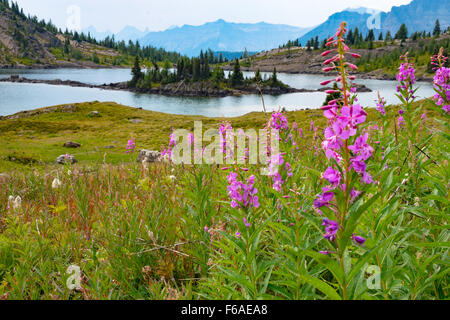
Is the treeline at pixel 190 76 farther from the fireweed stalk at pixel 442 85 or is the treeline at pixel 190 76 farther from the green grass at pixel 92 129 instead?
the fireweed stalk at pixel 442 85

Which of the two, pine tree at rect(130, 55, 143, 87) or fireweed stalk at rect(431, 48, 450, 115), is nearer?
fireweed stalk at rect(431, 48, 450, 115)

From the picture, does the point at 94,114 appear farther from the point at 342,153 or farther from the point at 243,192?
the point at 342,153

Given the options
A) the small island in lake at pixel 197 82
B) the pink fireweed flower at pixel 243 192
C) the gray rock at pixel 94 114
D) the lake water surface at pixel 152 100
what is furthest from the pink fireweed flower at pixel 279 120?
the small island in lake at pixel 197 82

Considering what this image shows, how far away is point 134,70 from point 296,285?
14812 centimetres

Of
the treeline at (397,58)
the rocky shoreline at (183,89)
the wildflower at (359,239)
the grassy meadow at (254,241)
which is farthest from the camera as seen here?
the treeline at (397,58)

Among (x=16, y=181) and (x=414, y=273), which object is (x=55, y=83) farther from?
(x=414, y=273)

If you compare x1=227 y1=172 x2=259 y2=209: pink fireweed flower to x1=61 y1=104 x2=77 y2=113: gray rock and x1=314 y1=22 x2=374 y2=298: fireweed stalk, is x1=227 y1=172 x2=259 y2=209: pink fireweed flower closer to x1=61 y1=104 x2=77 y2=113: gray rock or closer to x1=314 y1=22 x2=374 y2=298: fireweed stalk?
x1=314 y1=22 x2=374 y2=298: fireweed stalk

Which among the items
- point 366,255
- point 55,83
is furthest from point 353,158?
point 55,83

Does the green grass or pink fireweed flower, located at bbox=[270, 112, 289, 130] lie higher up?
pink fireweed flower, located at bbox=[270, 112, 289, 130]

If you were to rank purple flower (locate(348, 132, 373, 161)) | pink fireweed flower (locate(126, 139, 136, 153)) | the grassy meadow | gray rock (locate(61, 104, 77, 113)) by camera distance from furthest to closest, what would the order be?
gray rock (locate(61, 104, 77, 113)) → pink fireweed flower (locate(126, 139, 136, 153)) → the grassy meadow → purple flower (locate(348, 132, 373, 161))

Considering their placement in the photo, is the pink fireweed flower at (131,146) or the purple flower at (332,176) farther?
the pink fireweed flower at (131,146)

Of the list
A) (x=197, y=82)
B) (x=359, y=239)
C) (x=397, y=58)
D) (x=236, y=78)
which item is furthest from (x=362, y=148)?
(x=397, y=58)

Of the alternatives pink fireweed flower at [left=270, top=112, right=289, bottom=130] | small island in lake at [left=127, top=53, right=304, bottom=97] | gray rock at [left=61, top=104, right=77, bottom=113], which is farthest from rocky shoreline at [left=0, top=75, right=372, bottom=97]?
pink fireweed flower at [left=270, top=112, right=289, bottom=130]
